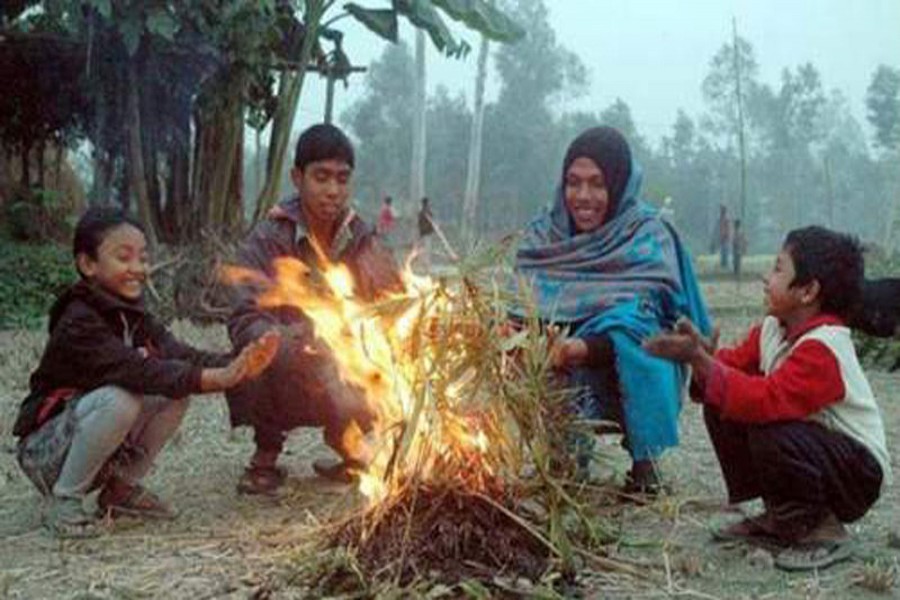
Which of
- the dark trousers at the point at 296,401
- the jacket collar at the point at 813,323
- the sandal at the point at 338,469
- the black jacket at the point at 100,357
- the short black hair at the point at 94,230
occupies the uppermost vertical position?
the short black hair at the point at 94,230

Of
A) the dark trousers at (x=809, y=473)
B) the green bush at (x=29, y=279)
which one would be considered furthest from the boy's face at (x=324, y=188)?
the green bush at (x=29, y=279)

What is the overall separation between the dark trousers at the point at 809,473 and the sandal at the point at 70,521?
2.17 m

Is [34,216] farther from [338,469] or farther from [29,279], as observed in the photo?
[338,469]

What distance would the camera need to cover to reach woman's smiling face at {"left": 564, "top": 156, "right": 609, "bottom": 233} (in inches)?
169

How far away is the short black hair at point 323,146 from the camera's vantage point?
4.37m

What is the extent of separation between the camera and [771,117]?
6044 centimetres

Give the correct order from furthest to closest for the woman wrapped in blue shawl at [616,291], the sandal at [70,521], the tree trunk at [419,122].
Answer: the tree trunk at [419,122] < the woman wrapped in blue shawl at [616,291] < the sandal at [70,521]

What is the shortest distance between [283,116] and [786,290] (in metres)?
9.00

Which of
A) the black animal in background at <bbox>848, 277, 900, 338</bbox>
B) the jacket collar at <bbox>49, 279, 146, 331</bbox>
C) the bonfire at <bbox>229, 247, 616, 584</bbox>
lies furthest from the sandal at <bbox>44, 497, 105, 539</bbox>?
the black animal in background at <bbox>848, 277, 900, 338</bbox>

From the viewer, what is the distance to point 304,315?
434 cm

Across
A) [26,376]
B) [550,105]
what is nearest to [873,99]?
[550,105]

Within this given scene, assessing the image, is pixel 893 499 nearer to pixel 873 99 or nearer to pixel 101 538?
pixel 101 538

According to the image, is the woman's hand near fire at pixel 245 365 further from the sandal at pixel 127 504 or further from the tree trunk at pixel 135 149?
the tree trunk at pixel 135 149

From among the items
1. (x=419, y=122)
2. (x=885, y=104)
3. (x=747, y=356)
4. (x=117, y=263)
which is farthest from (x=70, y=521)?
(x=885, y=104)
